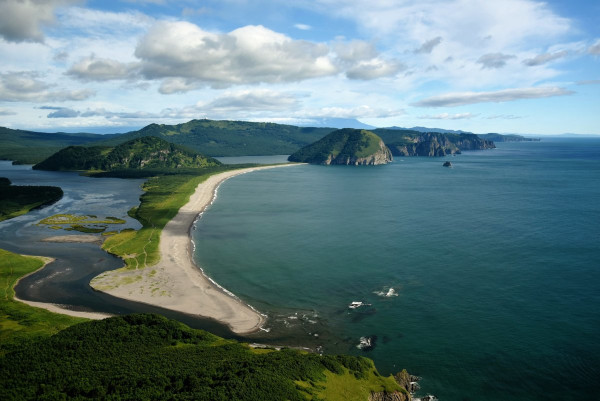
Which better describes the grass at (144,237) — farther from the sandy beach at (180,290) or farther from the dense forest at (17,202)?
Answer: the dense forest at (17,202)

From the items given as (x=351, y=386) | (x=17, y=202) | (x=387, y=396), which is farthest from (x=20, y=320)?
(x=17, y=202)

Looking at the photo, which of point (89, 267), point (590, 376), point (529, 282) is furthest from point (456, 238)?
point (89, 267)

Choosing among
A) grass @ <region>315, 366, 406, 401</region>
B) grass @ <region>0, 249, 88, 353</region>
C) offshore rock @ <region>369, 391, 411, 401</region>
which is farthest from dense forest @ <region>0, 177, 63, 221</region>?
offshore rock @ <region>369, 391, 411, 401</region>

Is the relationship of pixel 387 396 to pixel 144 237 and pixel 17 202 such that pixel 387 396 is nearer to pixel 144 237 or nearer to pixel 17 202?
pixel 144 237

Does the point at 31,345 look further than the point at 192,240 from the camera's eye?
No

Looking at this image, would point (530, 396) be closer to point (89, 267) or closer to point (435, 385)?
point (435, 385)

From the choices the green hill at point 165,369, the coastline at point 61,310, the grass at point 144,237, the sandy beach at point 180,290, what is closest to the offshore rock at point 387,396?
the green hill at point 165,369
